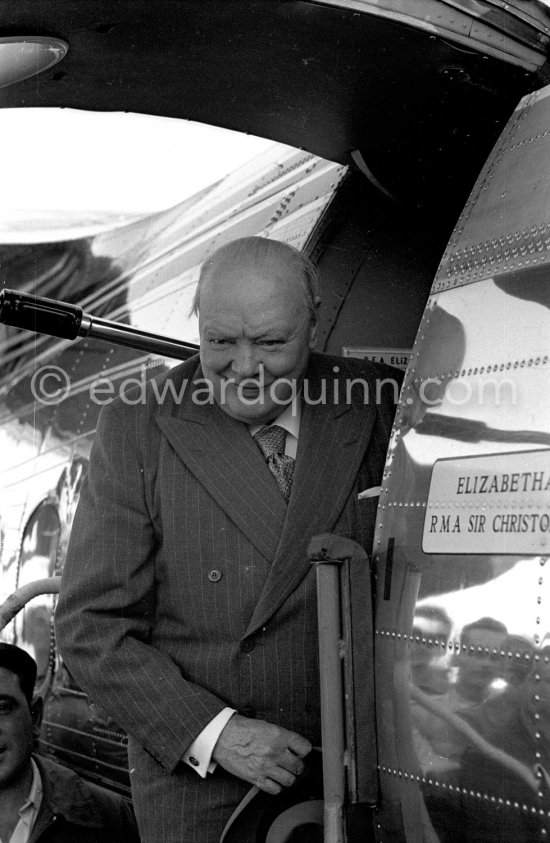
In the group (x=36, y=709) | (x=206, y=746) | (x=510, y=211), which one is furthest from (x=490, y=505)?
(x=36, y=709)

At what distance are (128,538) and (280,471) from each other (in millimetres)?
405

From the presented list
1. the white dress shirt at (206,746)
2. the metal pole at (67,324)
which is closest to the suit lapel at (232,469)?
the white dress shirt at (206,746)

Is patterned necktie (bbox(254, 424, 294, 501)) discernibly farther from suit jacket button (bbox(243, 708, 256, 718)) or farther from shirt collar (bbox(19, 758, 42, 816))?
shirt collar (bbox(19, 758, 42, 816))

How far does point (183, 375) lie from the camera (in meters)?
2.70

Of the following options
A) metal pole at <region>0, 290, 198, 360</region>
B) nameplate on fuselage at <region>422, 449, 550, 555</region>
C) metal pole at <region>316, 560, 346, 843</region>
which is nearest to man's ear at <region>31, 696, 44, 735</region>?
metal pole at <region>0, 290, 198, 360</region>

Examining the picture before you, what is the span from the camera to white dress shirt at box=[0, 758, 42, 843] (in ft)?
12.6

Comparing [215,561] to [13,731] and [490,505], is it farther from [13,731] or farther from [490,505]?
[13,731]

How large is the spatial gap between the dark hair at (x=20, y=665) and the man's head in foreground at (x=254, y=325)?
6.57 feet

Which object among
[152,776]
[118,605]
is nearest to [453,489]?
[118,605]

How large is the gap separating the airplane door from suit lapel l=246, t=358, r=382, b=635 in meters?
0.20

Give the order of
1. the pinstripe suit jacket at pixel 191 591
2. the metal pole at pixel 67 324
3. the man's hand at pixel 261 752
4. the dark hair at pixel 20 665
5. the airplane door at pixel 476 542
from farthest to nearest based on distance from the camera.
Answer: the dark hair at pixel 20 665 < the metal pole at pixel 67 324 < the pinstripe suit jacket at pixel 191 591 < the man's hand at pixel 261 752 < the airplane door at pixel 476 542

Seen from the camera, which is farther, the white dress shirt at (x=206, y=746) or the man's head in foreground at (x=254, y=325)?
the man's head in foreground at (x=254, y=325)

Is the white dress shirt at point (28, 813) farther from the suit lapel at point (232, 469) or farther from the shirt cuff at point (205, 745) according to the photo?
→ the suit lapel at point (232, 469)

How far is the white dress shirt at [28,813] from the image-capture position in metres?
3.83
